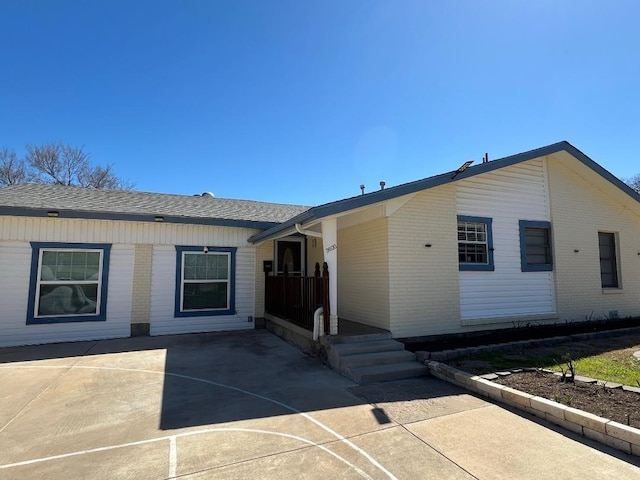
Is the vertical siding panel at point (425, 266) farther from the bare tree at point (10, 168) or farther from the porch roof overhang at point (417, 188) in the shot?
the bare tree at point (10, 168)

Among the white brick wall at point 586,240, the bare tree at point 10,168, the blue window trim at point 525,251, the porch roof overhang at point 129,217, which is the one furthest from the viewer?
the bare tree at point 10,168

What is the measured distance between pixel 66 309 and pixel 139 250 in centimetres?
212

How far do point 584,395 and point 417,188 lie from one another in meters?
4.24

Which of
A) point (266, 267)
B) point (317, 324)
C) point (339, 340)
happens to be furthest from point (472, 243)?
point (266, 267)

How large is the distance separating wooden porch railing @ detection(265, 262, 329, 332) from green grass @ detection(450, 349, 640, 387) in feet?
8.66

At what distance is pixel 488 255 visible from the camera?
316 inches

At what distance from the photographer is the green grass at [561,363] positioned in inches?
200

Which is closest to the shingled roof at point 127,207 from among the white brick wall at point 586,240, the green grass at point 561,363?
the green grass at point 561,363

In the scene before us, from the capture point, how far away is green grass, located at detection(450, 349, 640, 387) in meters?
5.08

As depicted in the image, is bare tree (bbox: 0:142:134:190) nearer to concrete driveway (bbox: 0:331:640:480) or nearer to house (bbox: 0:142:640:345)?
house (bbox: 0:142:640:345)

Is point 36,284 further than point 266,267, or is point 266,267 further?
point 266,267

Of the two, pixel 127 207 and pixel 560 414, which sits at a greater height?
pixel 127 207

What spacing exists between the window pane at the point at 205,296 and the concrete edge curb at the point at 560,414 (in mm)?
6519

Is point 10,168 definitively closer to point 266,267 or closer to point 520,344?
point 266,267
